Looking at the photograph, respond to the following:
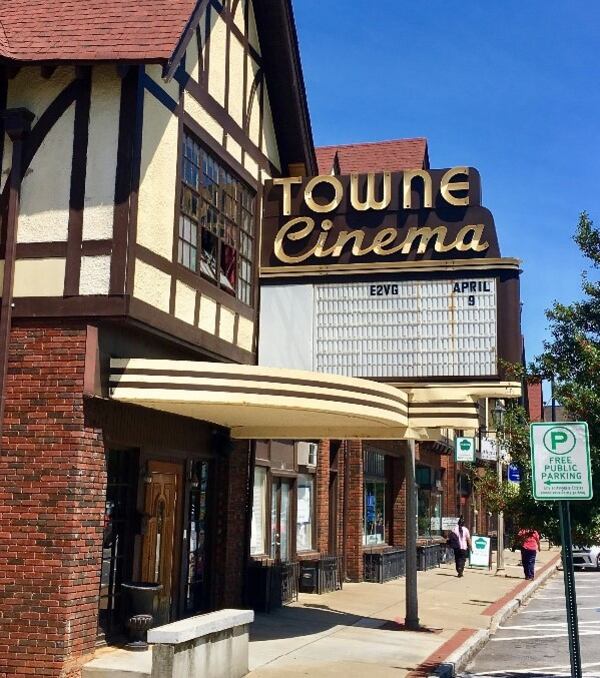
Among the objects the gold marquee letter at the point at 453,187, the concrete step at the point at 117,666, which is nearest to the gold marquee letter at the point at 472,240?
the gold marquee letter at the point at 453,187

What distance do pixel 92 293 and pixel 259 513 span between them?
7.70 metres

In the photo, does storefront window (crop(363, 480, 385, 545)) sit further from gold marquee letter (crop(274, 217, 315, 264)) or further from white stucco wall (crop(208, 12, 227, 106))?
white stucco wall (crop(208, 12, 227, 106))

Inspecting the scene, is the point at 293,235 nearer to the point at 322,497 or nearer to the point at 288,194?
the point at 288,194

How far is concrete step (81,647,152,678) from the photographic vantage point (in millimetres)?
9320

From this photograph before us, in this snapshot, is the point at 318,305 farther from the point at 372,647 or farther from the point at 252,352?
the point at 372,647

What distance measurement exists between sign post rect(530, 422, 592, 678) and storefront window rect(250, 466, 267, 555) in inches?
344

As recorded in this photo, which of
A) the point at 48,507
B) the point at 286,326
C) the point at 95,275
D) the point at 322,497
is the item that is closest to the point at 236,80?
the point at 286,326

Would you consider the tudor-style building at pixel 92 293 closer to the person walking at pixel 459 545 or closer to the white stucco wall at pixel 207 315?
the white stucco wall at pixel 207 315

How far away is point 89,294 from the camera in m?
10.1

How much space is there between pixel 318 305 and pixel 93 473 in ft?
16.1

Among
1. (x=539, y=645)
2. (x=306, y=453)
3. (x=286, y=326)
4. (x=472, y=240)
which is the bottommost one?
(x=539, y=645)

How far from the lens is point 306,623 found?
14430 mm

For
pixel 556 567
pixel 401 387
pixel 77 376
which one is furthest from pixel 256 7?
pixel 556 567

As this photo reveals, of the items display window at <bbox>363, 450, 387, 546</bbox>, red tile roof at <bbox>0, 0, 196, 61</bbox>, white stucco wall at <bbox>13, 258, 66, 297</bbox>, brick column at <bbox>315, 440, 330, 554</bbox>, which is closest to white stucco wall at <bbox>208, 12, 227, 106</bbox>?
red tile roof at <bbox>0, 0, 196, 61</bbox>
